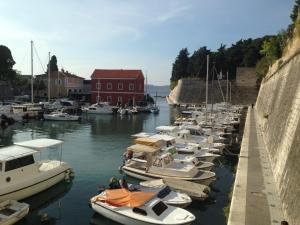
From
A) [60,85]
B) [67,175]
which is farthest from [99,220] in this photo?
[60,85]

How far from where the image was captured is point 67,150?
30.9 meters

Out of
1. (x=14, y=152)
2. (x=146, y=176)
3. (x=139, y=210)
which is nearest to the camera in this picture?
(x=139, y=210)

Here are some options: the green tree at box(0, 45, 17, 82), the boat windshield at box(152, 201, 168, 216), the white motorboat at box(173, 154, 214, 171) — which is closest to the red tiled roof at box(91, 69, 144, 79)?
the green tree at box(0, 45, 17, 82)

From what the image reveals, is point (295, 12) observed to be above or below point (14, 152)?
above

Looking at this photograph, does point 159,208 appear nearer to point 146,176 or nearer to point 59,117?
point 146,176

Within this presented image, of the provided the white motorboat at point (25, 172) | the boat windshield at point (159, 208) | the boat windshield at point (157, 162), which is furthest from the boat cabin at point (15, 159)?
the boat windshield at point (159, 208)

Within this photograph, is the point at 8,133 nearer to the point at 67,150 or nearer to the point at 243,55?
the point at 67,150

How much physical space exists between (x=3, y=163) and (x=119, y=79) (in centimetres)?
6416

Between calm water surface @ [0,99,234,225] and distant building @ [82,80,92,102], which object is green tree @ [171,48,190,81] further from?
calm water surface @ [0,99,234,225]

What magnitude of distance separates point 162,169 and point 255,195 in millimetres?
7157

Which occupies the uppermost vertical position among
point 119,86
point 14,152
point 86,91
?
point 119,86

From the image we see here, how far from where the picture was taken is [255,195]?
13477 millimetres

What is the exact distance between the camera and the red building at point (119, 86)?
7969cm

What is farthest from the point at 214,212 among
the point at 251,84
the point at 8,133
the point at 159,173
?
the point at 251,84
